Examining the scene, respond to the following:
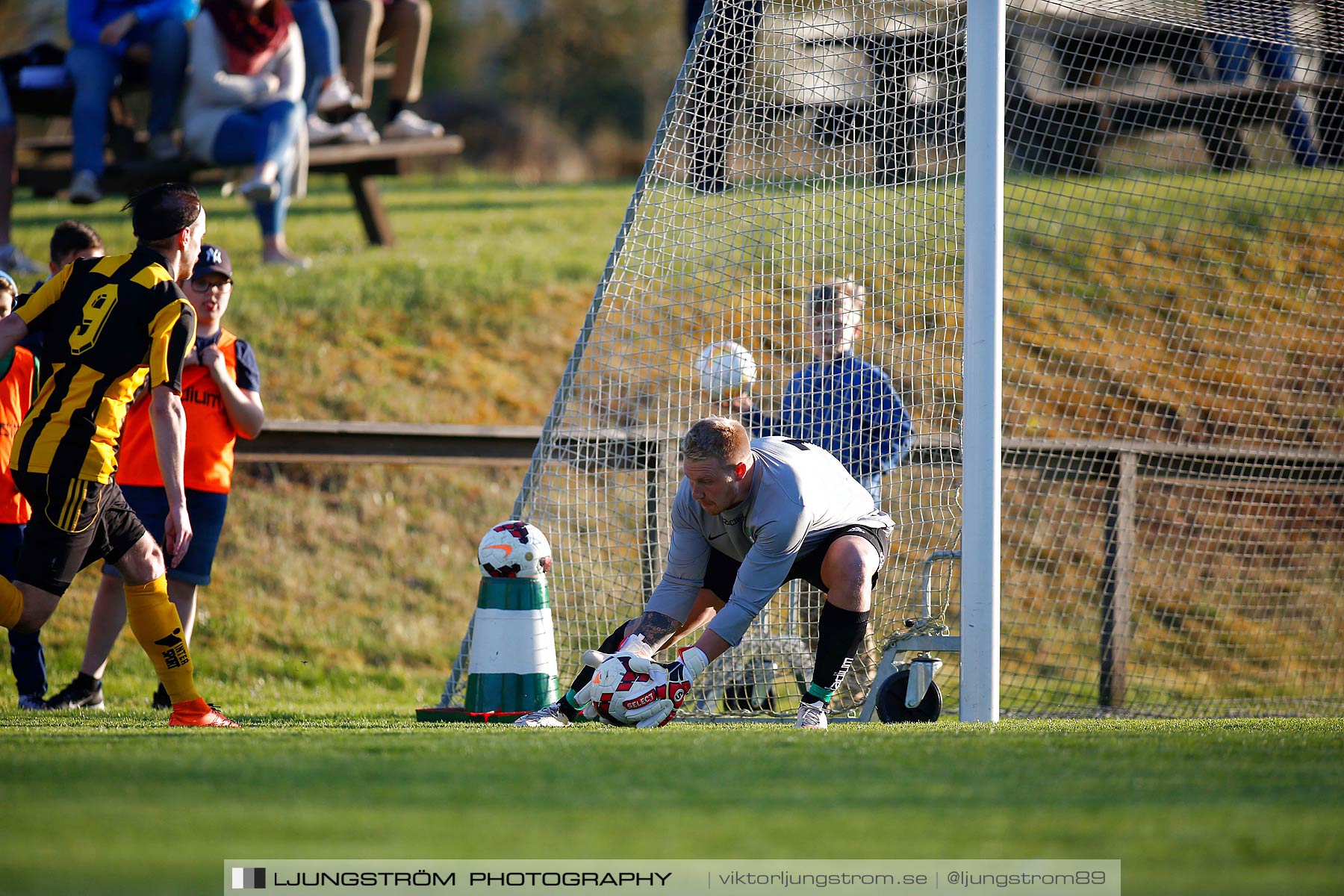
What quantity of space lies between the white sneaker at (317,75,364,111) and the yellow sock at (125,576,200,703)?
6.43 meters

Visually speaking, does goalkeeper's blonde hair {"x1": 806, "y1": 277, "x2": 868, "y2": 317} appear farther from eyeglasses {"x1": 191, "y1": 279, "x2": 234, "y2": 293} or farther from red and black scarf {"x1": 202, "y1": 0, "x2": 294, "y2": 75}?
red and black scarf {"x1": 202, "y1": 0, "x2": 294, "y2": 75}

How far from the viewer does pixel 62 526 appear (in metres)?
4.31

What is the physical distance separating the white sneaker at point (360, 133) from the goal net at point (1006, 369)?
3.23 meters

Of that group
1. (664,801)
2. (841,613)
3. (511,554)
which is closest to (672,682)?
(841,613)

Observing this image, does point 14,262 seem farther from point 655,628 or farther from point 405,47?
point 655,628

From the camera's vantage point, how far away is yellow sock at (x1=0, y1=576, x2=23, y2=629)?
4.46 m

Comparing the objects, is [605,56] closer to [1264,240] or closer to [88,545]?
[1264,240]

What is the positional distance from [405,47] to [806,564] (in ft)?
25.6

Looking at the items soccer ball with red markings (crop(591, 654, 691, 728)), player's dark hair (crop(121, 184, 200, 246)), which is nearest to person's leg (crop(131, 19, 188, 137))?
player's dark hair (crop(121, 184, 200, 246))

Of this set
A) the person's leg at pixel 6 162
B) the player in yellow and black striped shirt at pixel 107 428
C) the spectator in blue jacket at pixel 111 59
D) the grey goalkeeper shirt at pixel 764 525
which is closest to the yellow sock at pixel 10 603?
the player in yellow and black striped shirt at pixel 107 428

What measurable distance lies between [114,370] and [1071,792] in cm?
334

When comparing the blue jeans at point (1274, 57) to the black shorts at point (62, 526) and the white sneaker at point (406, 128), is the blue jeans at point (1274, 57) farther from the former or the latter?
the white sneaker at point (406, 128)

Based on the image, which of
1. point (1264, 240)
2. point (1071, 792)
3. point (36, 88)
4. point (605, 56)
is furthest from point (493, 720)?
point (605, 56)

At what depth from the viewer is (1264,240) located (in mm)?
10117
